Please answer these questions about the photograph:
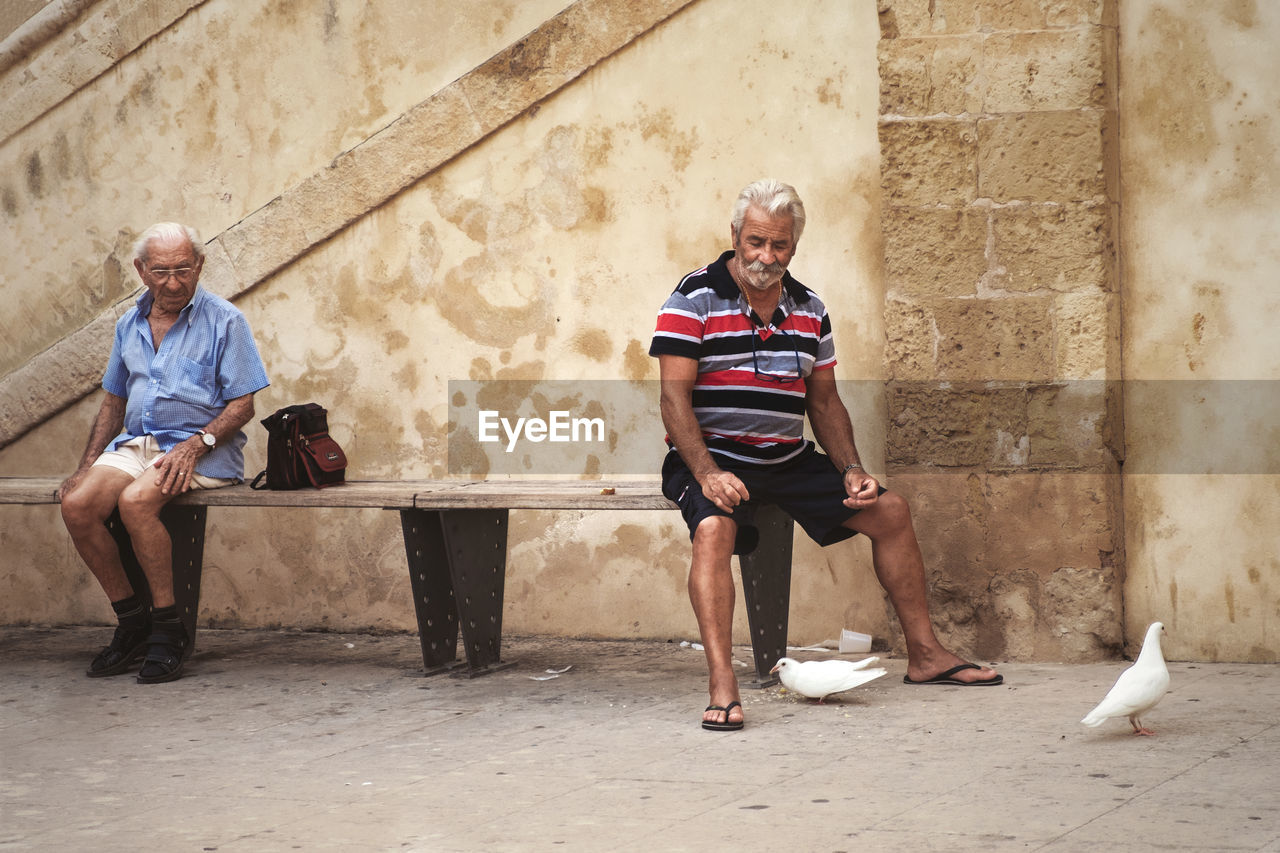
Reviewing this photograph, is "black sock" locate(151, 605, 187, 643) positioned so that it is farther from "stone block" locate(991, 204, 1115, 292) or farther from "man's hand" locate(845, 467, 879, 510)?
"stone block" locate(991, 204, 1115, 292)

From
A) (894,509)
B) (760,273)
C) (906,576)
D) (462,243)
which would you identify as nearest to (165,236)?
(462,243)

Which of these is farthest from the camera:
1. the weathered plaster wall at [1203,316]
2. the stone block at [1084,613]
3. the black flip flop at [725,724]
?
the stone block at [1084,613]

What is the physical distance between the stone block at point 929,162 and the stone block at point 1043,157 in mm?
44

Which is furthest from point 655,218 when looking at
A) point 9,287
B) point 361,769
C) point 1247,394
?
point 9,287

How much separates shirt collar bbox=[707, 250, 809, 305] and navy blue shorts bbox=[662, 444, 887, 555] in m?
0.50

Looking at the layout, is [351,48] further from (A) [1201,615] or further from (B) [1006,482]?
(A) [1201,615]

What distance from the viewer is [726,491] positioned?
14.8 ft

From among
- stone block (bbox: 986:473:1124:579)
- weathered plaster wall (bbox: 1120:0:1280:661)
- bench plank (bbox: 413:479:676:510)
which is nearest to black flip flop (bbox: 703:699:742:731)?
bench plank (bbox: 413:479:676:510)

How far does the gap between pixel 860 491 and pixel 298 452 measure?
80.4 inches

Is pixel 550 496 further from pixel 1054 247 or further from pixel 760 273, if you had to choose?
pixel 1054 247

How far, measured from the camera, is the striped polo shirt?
4.67 metres

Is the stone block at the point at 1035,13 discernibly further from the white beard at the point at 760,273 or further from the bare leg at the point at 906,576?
the bare leg at the point at 906,576

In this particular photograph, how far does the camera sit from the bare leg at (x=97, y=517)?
5430mm

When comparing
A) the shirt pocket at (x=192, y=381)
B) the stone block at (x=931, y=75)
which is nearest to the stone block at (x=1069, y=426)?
the stone block at (x=931, y=75)
